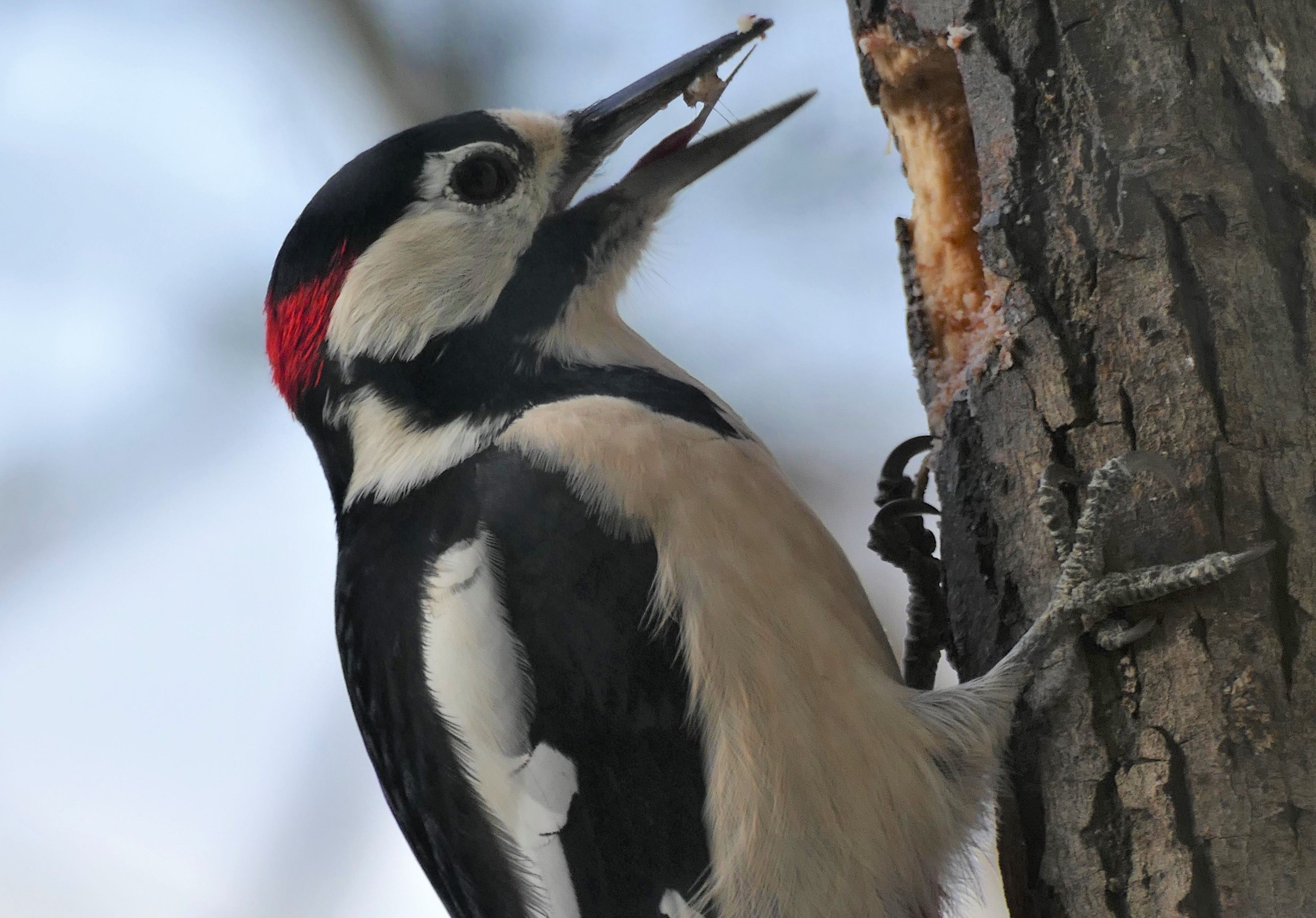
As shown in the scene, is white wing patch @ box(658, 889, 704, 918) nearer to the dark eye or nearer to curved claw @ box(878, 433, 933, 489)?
curved claw @ box(878, 433, 933, 489)

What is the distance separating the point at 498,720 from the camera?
1478 mm

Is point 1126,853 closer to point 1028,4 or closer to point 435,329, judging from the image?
point 1028,4

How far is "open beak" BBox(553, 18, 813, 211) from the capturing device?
1892mm

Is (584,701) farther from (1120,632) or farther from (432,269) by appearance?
(432,269)

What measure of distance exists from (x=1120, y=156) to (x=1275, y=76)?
168 mm

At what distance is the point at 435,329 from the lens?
1.77 metres

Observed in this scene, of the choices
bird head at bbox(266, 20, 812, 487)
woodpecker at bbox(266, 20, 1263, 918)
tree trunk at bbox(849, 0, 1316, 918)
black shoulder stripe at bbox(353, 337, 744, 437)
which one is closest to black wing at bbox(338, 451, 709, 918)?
woodpecker at bbox(266, 20, 1263, 918)

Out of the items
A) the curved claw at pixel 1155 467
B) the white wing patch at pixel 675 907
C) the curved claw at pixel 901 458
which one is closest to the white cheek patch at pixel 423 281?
the curved claw at pixel 901 458

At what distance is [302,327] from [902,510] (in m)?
0.99

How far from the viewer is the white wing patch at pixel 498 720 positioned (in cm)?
146

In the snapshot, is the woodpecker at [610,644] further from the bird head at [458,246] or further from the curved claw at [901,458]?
the curved claw at [901,458]

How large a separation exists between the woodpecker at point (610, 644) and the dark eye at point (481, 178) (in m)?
0.10

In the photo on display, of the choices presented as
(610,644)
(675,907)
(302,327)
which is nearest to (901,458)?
(610,644)

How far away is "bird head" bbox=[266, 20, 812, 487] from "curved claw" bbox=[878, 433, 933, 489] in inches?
20.8
